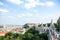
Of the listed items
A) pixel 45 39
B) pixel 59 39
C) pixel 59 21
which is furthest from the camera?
pixel 59 21

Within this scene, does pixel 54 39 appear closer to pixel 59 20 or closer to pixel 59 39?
pixel 59 39

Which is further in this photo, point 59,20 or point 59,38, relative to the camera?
point 59,20

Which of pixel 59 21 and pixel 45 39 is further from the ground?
pixel 59 21

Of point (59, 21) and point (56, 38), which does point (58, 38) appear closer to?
point (56, 38)

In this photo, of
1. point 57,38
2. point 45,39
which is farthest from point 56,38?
point 45,39

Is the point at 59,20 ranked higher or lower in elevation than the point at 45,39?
higher

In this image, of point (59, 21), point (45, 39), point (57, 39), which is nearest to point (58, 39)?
point (57, 39)

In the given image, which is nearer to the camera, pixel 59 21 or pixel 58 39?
pixel 58 39

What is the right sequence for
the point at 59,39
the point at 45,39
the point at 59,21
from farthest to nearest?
the point at 59,21, the point at 45,39, the point at 59,39
